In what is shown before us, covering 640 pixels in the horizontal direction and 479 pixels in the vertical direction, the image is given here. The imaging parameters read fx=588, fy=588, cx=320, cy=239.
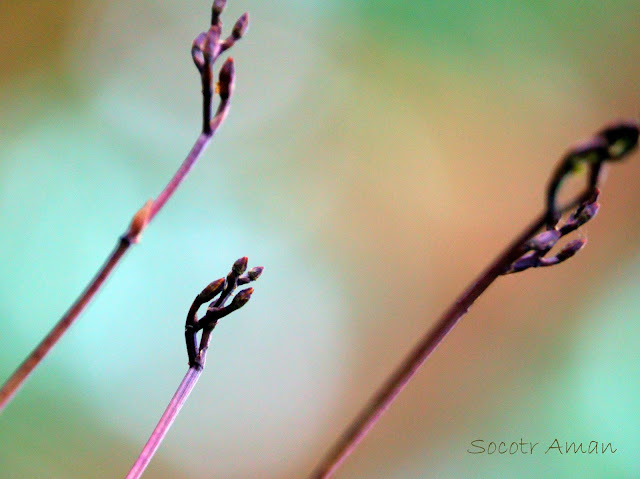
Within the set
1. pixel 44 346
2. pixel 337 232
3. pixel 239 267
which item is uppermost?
pixel 337 232

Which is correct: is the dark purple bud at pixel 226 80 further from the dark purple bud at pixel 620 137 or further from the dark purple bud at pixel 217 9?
the dark purple bud at pixel 620 137

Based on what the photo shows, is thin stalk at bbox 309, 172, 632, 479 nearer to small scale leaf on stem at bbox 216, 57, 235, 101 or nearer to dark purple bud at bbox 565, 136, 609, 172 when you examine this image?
dark purple bud at bbox 565, 136, 609, 172

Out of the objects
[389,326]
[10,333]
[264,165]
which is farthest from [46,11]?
[389,326]

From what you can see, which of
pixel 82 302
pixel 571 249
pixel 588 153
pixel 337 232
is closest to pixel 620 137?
pixel 588 153

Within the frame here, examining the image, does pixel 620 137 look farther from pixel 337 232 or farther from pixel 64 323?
pixel 337 232

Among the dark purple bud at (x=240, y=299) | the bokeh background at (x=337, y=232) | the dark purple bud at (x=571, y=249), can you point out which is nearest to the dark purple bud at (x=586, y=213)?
the dark purple bud at (x=571, y=249)

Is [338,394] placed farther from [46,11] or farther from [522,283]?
[46,11]

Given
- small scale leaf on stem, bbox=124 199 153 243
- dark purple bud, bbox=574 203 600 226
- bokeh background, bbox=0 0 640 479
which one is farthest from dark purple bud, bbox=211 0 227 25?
bokeh background, bbox=0 0 640 479

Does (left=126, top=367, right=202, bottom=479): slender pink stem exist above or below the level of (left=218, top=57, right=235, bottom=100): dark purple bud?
below
